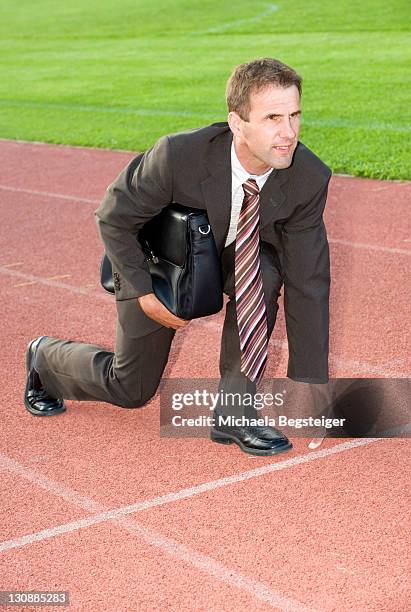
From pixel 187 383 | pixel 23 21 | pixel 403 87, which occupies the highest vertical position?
pixel 187 383

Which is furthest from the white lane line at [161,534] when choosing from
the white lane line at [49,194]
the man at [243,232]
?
the white lane line at [49,194]

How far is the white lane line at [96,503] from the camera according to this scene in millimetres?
4461

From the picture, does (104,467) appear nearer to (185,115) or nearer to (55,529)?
(55,529)

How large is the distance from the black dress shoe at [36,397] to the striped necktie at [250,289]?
3.57ft

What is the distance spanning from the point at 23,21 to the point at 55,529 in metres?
46.4

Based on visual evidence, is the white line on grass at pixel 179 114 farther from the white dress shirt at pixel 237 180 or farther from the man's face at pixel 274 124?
the man's face at pixel 274 124

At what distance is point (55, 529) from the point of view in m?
4.48

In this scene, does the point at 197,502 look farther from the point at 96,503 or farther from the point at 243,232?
the point at 243,232

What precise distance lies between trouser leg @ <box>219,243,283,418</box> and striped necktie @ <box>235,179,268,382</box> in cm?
7

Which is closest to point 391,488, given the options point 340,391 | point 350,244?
point 340,391

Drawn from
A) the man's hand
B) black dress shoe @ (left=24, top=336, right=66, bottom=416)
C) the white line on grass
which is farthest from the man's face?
the white line on grass

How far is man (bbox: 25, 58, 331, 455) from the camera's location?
461cm

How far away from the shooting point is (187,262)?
4.71 metres

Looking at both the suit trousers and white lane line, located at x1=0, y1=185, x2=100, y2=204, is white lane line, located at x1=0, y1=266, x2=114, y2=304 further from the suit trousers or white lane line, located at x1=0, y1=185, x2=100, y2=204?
white lane line, located at x1=0, y1=185, x2=100, y2=204
